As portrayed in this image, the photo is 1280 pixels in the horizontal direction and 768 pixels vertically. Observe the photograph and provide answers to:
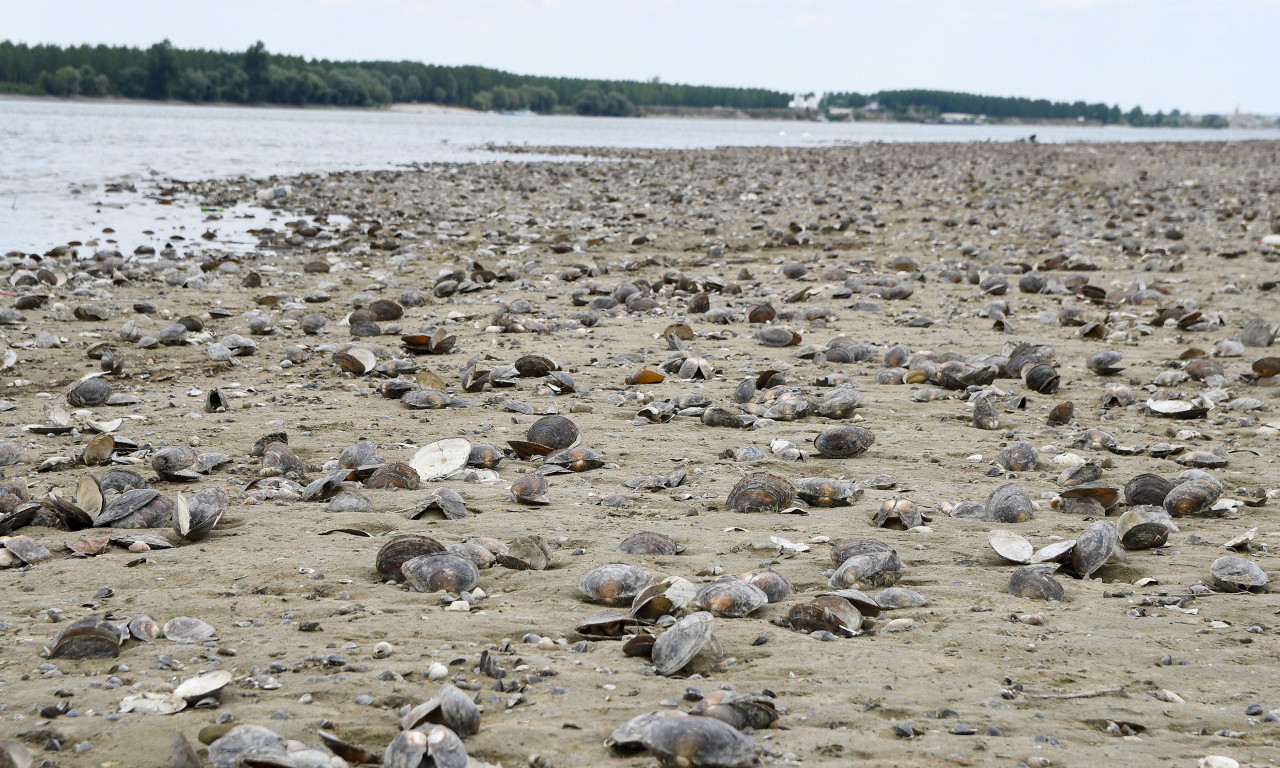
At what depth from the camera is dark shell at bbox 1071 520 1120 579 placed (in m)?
3.24

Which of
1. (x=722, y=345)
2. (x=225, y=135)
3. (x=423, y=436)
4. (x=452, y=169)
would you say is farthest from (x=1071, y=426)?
(x=225, y=135)

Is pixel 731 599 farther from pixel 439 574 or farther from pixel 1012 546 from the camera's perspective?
pixel 1012 546

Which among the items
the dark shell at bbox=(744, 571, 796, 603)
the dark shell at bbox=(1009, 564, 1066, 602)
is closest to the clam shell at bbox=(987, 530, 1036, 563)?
the dark shell at bbox=(1009, 564, 1066, 602)

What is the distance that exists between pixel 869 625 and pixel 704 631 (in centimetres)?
59

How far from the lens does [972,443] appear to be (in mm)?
4934

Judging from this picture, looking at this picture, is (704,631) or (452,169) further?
(452,169)

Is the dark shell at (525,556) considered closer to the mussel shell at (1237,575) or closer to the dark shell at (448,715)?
the dark shell at (448,715)

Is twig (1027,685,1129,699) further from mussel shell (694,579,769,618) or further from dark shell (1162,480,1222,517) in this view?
dark shell (1162,480,1222,517)

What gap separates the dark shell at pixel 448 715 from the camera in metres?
2.09

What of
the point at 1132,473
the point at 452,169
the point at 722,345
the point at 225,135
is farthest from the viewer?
the point at 225,135

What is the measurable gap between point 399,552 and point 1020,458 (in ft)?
9.63

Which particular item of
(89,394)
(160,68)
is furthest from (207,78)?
(89,394)

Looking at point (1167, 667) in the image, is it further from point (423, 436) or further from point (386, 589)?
point (423, 436)

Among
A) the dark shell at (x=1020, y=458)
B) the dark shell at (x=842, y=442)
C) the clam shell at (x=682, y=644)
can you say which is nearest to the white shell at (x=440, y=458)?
the dark shell at (x=842, y=442)
